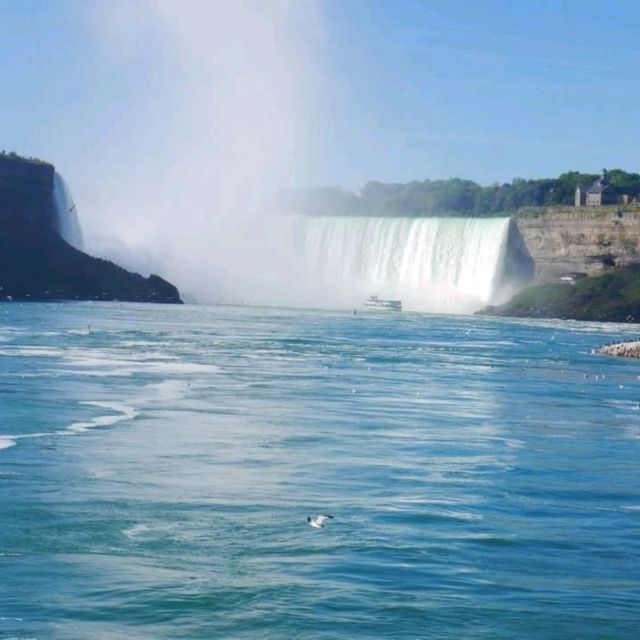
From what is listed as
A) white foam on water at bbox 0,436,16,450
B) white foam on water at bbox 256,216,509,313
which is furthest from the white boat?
white foam on water at bbox 0,436,16,450

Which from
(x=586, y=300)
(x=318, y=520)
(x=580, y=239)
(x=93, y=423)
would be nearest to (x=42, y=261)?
(x=580, y=239)

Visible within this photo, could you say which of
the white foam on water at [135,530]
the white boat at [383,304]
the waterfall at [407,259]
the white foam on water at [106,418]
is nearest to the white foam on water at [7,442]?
the white foam on water at [106,418]

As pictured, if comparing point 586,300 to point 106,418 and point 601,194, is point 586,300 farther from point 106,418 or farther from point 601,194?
point 106,418

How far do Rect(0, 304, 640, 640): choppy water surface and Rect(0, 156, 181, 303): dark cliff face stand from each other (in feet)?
203

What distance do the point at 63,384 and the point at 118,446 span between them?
10533 millimetres

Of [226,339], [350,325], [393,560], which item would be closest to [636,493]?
[393,560]

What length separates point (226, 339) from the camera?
56.4 m

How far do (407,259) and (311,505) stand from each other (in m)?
89.7

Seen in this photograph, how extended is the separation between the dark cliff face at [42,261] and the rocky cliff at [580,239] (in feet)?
77.5

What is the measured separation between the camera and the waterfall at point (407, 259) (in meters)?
104

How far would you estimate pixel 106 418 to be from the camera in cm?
2780

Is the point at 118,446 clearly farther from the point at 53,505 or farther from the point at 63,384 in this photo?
the point at 63,384

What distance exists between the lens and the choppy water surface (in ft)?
48.0

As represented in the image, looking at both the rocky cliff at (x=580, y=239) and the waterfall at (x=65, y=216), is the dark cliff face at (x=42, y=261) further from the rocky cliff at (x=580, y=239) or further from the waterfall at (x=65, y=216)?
the rocky cliff at (x=580, y=239)
